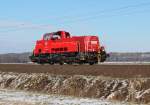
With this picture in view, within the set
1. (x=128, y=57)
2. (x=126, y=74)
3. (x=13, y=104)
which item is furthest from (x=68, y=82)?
(x=128, y=57)

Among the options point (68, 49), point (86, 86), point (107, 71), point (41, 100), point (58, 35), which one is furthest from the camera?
point (58, 35)

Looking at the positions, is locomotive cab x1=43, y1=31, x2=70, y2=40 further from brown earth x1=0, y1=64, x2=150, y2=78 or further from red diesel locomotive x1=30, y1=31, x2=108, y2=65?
brown earth x1=0, y1=64, x2=150, y2=78

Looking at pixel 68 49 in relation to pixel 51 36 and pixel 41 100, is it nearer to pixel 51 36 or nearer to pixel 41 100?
pixel 51 36

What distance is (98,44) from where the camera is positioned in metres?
43.4

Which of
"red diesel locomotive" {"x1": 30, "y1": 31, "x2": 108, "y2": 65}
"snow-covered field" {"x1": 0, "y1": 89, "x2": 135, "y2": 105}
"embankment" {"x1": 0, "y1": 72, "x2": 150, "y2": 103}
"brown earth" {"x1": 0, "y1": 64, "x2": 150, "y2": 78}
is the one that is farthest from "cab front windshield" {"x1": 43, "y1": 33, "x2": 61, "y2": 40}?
"snow-covered field" {"x1": 0, "y1": 89, "x2": 135, "y2": 105}

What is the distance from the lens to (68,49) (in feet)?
141

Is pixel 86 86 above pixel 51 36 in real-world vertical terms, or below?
below

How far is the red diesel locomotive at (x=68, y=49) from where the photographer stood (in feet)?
137

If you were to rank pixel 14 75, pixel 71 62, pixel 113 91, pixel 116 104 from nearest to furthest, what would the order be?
pixel 116 104
pixel 113 91
pixel 14 75
pixel 71 62

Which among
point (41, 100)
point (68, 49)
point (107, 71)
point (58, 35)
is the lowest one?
point (41, 100)

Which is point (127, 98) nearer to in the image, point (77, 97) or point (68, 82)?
point (77, 97)

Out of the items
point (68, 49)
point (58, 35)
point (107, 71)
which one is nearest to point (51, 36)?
point (58, 35)

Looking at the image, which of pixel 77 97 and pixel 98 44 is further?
pixel 98 44

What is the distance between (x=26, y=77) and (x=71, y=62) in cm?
1498
